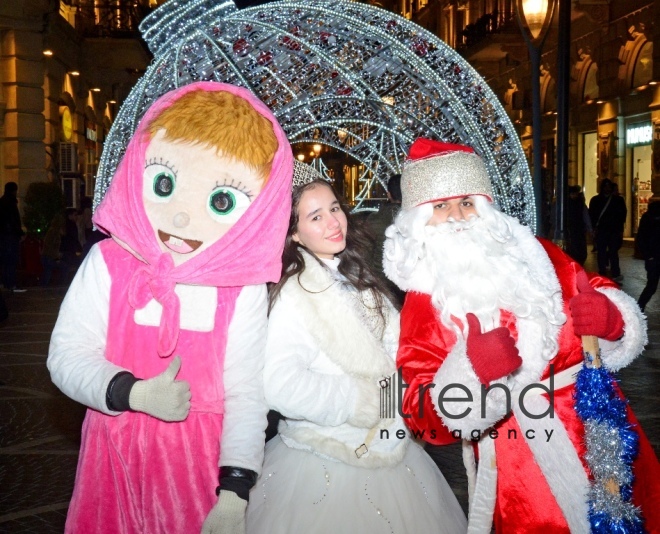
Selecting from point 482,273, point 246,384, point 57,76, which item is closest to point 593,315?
point 482,273

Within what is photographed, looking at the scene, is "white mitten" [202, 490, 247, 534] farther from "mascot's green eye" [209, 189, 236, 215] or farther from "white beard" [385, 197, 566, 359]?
"white beard" [385, 197, 566, 359]

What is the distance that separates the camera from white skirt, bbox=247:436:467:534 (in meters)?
3.14

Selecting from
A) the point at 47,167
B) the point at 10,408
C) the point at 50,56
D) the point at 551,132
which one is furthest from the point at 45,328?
the point at 551,132

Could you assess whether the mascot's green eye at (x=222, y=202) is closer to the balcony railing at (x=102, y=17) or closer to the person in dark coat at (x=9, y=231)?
the person in dark coat at (x=9, y=231)

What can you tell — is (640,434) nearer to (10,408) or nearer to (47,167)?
(10,408)

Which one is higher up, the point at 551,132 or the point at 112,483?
the point at 551,132

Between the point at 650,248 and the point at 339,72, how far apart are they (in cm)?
662

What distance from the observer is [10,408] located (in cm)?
693

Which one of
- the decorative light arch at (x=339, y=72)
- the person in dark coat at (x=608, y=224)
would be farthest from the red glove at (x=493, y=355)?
the person in dark coat at (x=608, y=224)

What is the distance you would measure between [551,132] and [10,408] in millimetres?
23955

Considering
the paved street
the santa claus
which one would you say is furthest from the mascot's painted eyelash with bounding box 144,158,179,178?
the paved street

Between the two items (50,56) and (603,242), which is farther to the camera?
(50,56)

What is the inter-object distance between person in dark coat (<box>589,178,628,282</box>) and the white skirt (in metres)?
13.2

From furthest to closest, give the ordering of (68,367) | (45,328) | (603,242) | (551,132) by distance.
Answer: (551,132), (603,242), (45,328), (68,367)
